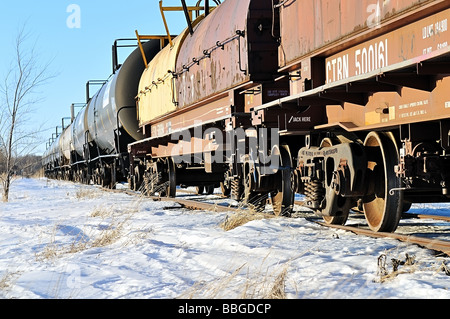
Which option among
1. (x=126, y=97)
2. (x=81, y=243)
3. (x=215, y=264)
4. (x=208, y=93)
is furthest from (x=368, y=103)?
(x=126, y=97)

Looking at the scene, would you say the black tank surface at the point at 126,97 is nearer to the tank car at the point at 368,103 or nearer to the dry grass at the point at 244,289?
the tank car at the point at 368,103

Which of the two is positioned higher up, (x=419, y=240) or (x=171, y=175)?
(x=171, y=175)

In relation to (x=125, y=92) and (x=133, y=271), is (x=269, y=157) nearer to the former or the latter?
(x=133, y=271)

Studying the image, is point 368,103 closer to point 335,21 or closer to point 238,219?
point 335,21

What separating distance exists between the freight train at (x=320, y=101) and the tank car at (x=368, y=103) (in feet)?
0.04

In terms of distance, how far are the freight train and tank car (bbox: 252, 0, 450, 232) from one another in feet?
0.04

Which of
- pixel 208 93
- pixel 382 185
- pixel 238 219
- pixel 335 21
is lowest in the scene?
pixel 238 219

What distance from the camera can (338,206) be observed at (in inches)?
298

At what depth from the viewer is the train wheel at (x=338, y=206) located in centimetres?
757

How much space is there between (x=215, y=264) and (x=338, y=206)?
2.96 m

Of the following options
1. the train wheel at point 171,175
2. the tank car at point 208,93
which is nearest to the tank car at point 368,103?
the tank car at point 208,93

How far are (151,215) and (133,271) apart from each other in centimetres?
530

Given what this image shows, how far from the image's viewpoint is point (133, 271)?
4891 millimetres
